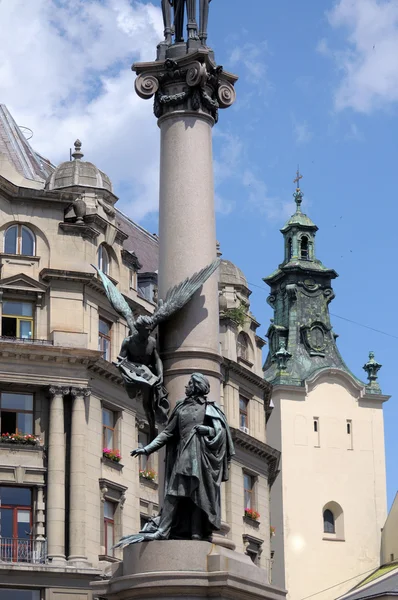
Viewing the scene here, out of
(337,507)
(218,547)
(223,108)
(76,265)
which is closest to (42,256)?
(76,265)

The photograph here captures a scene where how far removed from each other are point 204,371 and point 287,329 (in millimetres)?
68404

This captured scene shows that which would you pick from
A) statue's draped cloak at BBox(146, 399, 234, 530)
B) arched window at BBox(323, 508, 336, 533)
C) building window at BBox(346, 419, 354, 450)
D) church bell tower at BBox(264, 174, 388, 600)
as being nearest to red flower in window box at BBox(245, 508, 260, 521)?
church bell tower at BBox(264, 174, 388, 600)

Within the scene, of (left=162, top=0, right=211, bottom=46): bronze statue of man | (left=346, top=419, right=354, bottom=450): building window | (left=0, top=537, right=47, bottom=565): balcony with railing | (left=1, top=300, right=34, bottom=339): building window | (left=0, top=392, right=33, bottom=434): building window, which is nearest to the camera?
(left=162, top=0, right=211, bottom=46): bronze statue of man

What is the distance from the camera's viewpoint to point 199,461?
645 inches

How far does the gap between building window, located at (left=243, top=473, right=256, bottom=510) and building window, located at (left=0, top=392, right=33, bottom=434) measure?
12510 mm

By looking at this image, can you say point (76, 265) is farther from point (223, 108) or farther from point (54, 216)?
point (223, 108)

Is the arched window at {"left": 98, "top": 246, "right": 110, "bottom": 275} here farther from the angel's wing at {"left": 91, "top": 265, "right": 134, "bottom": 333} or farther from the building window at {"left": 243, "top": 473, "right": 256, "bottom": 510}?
the angel's wing at {"left": 91, "top": 265, "right": 134, "bottom": 333}

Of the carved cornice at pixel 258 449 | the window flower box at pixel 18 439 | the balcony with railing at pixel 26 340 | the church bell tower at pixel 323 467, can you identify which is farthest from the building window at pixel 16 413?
the church bell tower at pixel 323 467

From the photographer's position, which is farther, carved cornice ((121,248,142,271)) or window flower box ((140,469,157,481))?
carved cornice ((121,248,142,271))

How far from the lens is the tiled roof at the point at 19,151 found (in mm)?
51906

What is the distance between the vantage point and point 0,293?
1768 inches

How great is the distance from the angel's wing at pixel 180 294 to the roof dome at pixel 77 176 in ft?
103

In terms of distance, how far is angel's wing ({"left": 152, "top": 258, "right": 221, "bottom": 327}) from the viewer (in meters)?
17.4

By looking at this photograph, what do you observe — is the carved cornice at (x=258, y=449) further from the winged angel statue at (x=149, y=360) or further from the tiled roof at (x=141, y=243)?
the winged angel statue at (x=149, y=360)
